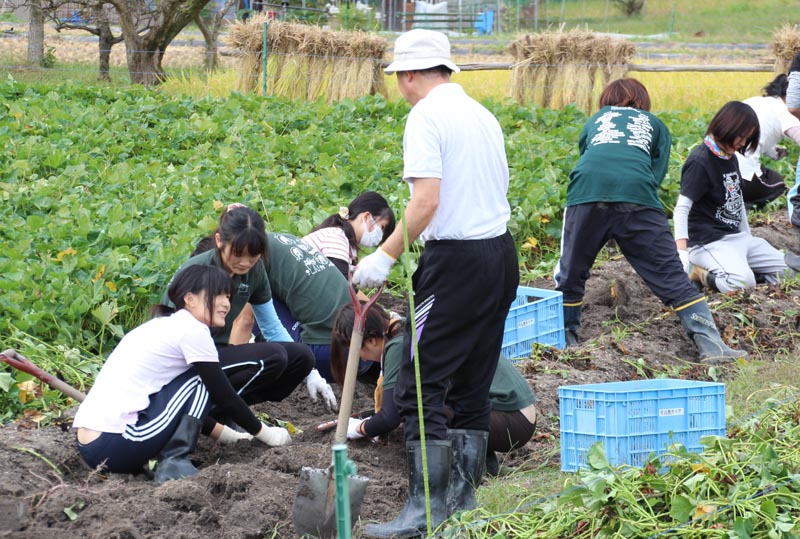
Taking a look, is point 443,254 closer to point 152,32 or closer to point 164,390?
point 164,390

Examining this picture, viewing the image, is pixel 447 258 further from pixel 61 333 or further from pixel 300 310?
pixel 61 333

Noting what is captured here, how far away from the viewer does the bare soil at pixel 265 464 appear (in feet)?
11.2

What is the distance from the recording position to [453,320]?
3420mm

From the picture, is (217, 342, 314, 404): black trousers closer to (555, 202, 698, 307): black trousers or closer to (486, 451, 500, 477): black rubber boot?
(486, 451, 500, 477): black rubber boot

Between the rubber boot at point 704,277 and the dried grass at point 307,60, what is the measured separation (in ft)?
21.3

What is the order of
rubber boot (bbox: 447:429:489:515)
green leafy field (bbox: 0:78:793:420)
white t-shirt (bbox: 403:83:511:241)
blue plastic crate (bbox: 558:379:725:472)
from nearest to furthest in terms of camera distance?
white t-shirt (bbox: 403:83:511:241)
rubber boot (bbox: 447:429:489:515)
blue plastic crate (bbox: 558:379:725:472)
green leafy field (bbox: 0:78:793:420)

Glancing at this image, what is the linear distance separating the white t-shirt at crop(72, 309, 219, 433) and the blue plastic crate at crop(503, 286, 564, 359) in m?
1.95

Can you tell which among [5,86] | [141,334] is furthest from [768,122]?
[5,86]

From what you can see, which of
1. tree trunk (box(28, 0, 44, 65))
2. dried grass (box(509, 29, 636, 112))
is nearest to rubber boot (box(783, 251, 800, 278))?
dried grass (box(509, 29, 636, 112))

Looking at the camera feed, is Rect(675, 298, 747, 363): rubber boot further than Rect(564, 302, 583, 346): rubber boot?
No

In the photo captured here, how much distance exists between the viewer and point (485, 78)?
50.2 ft

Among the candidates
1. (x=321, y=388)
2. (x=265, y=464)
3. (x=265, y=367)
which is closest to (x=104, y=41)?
(x=321, y=388)

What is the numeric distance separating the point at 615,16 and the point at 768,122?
34434mm

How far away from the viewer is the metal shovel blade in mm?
3344
